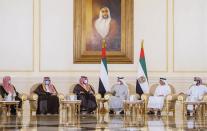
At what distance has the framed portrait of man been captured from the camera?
15.4 metres

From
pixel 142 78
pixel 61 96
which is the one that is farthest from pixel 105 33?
pixel 61 96

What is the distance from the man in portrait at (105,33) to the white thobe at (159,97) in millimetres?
1753

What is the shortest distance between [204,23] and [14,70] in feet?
18.4

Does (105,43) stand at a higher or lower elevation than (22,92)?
higher

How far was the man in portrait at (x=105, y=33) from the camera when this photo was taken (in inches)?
609

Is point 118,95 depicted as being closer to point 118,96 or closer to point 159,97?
point 118,96

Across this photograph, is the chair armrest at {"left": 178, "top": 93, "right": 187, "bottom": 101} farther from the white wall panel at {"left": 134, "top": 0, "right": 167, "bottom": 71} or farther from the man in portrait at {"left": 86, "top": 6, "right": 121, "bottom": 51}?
the man in portrait at {"left": 86, "top": 6, "right": 121, "bottom": 51}

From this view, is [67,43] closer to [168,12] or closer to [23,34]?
[23,34]

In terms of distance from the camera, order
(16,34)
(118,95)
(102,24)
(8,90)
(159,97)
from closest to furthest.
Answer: (8,90) → (159,97) → (118,95) → (16,34) → (102,24)

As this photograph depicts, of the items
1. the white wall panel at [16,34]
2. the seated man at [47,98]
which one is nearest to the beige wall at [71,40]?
the white wall panel at [16,34]

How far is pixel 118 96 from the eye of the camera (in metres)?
14.5

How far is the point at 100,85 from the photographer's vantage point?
48.3 ft

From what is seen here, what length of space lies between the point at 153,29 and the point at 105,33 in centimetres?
139

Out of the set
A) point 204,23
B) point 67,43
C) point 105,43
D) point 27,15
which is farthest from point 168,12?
point 27,15
